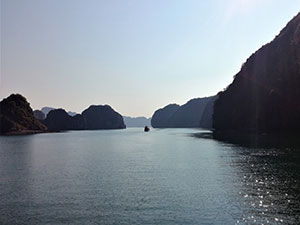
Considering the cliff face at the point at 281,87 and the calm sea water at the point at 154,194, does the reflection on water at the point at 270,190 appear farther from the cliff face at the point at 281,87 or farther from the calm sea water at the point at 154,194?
the cliff face at the point at 281,87

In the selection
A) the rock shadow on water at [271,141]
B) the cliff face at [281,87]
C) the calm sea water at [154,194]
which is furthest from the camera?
the cliff face at [281,87]

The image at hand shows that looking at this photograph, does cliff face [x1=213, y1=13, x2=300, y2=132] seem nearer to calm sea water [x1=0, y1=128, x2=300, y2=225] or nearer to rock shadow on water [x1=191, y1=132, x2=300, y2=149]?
rock shadow on water [x1=191, y1=132, x2=300, y2=149]

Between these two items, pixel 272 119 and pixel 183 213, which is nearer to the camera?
pixel 183 213

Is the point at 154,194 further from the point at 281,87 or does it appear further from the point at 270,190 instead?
the point at 281,87

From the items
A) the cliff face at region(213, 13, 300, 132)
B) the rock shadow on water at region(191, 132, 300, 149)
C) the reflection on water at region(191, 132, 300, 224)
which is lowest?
the reflection on water at region(191, 132, 300, 224)

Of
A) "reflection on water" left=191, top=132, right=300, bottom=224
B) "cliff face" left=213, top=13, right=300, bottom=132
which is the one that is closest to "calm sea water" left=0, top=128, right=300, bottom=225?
"reflection on water" left=191, top=132, right=300, bottom=224

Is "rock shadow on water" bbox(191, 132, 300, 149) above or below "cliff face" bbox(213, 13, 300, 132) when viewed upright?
below

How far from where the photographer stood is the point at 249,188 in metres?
47.3

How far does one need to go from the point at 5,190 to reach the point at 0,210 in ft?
38.9

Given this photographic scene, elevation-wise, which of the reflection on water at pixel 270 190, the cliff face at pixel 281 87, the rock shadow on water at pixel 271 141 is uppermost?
the cliff face at pixel 281 87

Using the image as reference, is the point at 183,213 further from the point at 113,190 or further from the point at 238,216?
the point at 113,190

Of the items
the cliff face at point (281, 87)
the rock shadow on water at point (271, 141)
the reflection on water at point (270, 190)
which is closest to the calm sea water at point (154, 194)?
the reflection on water at point (270, 190)

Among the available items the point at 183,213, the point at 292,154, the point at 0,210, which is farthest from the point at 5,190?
the point at 292,154

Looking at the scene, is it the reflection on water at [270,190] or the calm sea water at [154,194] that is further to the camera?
the calm sea water at [154,194]
